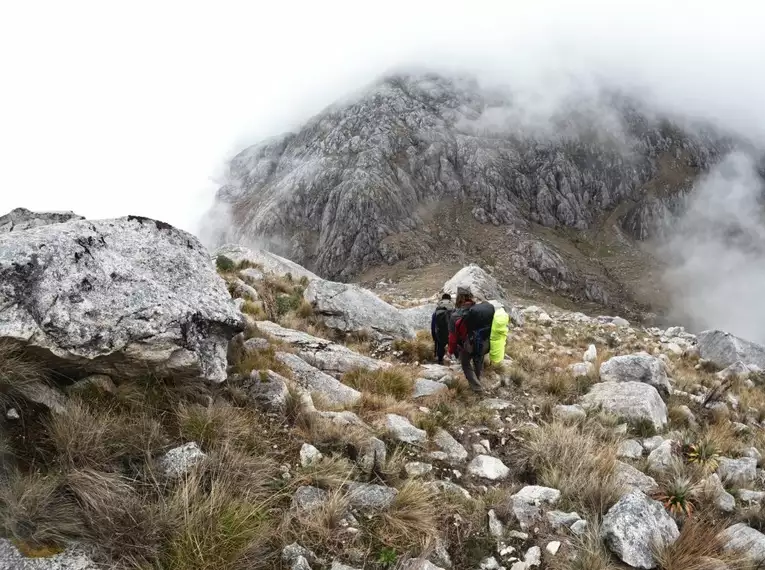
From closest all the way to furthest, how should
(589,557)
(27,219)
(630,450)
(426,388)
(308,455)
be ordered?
1. (589,557)
2. (308,455)
3. (630,450)
4. (27,219)
5. (426,388)

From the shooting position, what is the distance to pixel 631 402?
8.79 metres

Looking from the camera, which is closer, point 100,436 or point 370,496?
point 100,436

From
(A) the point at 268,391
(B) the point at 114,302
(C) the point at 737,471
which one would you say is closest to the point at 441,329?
(A) the point at 268,391

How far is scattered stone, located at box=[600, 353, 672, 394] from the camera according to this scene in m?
10.6

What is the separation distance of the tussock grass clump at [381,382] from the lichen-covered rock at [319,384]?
0.43m

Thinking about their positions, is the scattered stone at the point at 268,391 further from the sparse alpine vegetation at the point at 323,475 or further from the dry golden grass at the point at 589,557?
the dry golden grass at the point at 589,557

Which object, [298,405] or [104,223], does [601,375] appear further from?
[104,223]

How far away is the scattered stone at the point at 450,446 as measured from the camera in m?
6.47

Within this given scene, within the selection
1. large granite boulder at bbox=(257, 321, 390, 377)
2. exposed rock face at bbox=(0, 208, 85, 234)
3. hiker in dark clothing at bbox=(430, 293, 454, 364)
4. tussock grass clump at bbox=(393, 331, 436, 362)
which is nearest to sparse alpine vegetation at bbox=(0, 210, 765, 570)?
large granite boulder at bbox=(257, 321, 390, 377)

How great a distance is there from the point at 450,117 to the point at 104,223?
135 m

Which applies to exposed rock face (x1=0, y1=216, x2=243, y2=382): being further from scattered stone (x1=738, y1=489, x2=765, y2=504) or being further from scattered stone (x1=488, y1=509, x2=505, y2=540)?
scattered stone (x1=738, y1=489, x2=765, y2=504)

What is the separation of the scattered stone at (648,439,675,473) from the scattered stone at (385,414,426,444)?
324cm

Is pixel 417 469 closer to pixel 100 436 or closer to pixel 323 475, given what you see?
pixel 323 475

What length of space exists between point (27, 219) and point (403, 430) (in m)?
8.32
